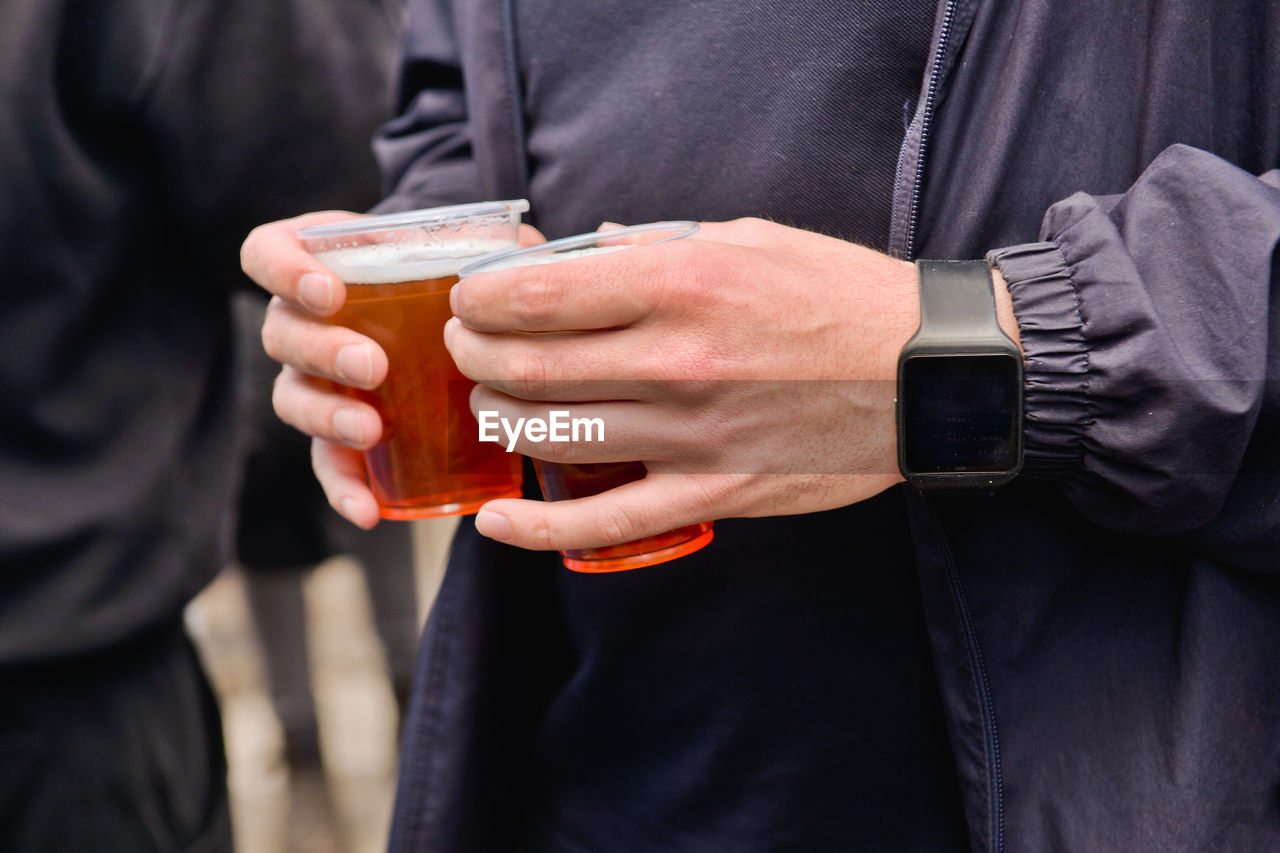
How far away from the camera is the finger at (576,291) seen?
0.74 metres

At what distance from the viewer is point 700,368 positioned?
774mm

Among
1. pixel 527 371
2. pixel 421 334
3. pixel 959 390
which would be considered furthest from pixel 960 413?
pixel 421 334

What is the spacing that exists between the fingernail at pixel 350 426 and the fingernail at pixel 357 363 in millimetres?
50

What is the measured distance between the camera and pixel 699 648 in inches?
43.8

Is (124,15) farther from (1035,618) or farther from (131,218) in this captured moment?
(1035,618)

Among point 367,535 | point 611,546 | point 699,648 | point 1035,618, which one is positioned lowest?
point 367,535

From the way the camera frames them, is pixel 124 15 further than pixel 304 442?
No

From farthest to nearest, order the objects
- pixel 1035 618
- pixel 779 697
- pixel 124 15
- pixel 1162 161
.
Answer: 1. pixel 124 15
2. pixel 779 697
3. pixel 1035 618
4. pixel 1162 161

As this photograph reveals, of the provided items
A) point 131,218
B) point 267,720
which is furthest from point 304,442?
point 267,720

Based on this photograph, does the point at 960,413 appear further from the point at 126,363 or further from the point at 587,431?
the point at 126,363

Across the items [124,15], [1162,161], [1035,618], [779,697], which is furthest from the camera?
[124,15]

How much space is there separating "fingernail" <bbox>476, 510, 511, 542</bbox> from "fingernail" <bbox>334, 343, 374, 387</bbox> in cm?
21

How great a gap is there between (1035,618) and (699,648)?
398mm

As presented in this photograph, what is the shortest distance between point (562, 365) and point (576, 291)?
68 millimetres
